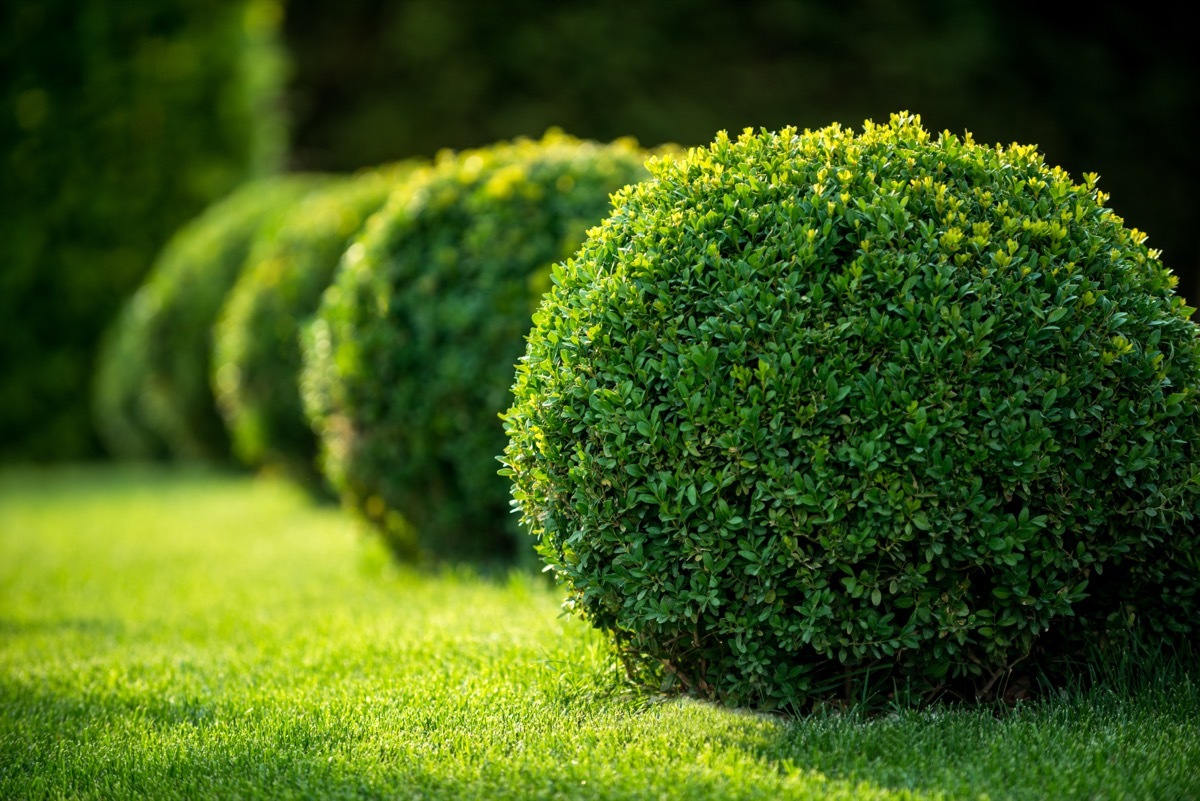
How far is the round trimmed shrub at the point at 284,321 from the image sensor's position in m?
9.07

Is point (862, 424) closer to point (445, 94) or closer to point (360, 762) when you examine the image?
point (360, 762)

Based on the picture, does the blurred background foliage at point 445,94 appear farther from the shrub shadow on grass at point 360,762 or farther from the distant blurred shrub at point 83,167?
the shrub shadow on grass at point 360,762

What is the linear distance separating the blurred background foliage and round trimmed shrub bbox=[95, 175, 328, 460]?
2278 millimetres

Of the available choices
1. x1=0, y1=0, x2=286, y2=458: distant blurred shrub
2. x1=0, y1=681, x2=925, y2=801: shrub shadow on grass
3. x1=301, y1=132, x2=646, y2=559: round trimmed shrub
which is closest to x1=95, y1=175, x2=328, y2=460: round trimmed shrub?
x1=0, y1=0, x2=286, y2=458: distant blurred shrub

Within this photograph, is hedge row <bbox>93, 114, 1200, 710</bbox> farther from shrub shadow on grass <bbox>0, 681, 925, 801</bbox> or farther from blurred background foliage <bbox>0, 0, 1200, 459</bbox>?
blurred background foliage <bbox>0, 0, 1200, 459</bbox>

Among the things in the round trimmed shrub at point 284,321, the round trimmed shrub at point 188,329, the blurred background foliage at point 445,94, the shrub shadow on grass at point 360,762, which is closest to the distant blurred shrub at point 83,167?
the blurred background foliage at point 445,94

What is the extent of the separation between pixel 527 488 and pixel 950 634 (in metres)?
1.40

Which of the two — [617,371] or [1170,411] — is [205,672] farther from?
[1170,411]

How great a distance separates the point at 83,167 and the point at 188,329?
4.38 m

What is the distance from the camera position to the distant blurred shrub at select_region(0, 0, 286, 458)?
14.9 meters

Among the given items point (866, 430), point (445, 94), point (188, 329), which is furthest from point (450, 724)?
point (445, 94)

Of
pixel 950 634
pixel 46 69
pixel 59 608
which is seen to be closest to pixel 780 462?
pixel 950 634

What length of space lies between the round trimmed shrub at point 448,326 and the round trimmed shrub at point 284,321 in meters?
2.43

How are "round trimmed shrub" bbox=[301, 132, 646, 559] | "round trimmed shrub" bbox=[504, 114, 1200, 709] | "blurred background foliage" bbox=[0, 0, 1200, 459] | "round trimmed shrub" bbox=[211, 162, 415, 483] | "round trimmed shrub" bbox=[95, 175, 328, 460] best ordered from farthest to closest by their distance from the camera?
"blurred background foliage" bbox=[0, 0, 1200, 459], "round trimmed shrub" bbox=[95, 175, 328, 460], "round trimmed shrub" bbox=[211, 162, 415, 483], "round trimmed shrub" bbox=[301, 132, 646, 559], "round trimmed shrub" bbox=[504, 114, 1200, 709]
